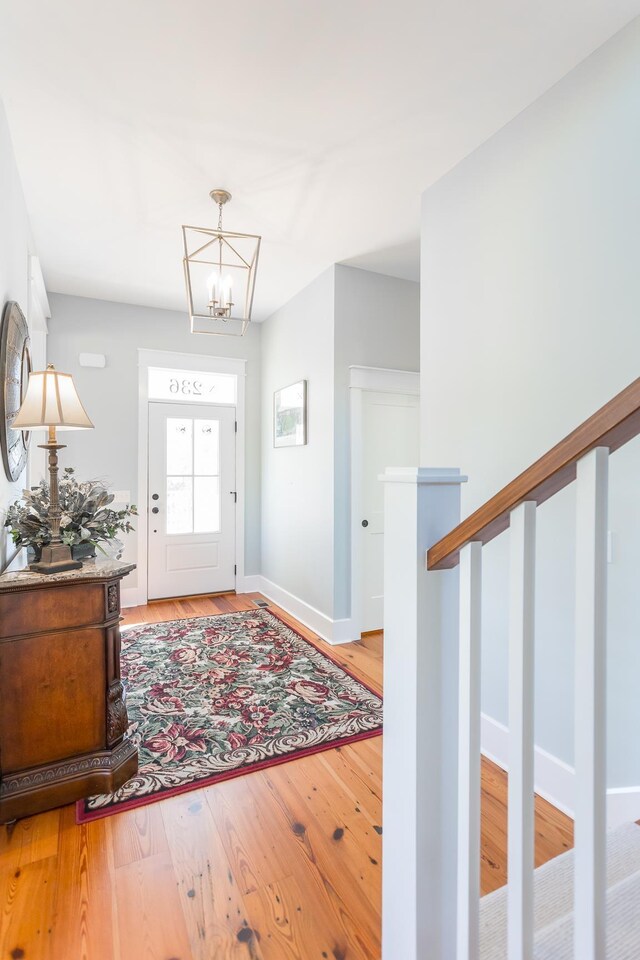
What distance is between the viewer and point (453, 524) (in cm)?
101

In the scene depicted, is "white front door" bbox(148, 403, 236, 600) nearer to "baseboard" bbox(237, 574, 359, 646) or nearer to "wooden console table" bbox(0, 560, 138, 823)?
"baseboard" bbox(237, 574, 359, 646)

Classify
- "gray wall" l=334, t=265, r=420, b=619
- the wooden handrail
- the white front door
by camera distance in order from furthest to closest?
the white front door, "gray wall" l=334, t=265, r=420, b=619, the wooden handrail

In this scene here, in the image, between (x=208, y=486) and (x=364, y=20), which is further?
(x=208, y=486)

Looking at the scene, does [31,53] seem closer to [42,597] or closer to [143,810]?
[42,597]

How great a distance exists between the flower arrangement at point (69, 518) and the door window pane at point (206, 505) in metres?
2.47

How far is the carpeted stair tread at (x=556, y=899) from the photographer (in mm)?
1007

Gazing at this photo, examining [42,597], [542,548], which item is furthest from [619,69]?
[42,597]

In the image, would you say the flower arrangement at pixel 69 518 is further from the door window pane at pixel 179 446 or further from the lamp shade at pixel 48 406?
the door window pane at pixel 179 446

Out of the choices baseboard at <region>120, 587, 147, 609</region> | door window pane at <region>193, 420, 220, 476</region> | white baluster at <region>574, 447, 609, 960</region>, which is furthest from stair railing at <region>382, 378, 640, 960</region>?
door window pane at <region>193, 420, 220, 476</region>

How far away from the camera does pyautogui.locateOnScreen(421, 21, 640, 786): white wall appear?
1656mm

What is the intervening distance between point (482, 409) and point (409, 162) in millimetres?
1321

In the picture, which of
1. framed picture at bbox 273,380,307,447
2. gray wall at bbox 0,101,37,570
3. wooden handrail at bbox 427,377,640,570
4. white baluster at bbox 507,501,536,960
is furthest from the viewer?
framed picture at bbox 273,380,307,447

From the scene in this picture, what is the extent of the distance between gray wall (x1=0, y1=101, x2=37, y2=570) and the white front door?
6.11 feet

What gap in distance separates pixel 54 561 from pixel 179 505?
280 centimetres
